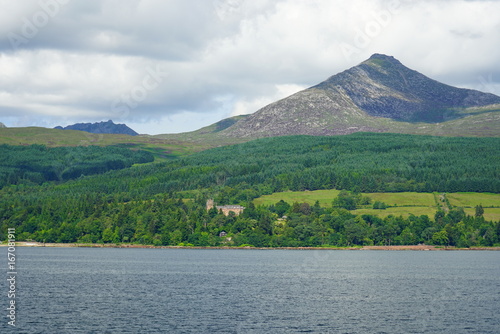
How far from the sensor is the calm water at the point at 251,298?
56.7 m

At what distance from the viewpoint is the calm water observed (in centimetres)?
5669

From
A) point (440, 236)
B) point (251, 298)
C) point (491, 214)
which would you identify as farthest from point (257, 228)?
point (251, 298)

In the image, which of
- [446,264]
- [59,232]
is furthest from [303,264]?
[59,232]

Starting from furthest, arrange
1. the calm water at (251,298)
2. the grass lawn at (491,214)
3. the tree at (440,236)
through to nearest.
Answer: the grass lawn at (491,214), the tree at (440,236), the calm water at (251,298)

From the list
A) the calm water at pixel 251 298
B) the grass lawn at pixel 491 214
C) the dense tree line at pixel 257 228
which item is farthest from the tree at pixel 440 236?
the calm water at pixel 251 298

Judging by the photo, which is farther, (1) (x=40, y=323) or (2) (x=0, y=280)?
(2) (x=0, y=280)

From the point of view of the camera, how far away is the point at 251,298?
245 ft

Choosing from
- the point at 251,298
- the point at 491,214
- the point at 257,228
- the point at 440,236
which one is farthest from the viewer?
the point at 491,214

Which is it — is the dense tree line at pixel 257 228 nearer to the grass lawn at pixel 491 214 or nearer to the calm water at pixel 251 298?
the grass lawn at pixel 491 214

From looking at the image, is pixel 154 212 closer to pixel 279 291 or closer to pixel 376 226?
pixel 376 226

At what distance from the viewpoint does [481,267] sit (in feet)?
408

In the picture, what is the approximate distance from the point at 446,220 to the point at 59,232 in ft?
402

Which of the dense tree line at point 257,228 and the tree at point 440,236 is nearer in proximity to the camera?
the tree at point 440,236

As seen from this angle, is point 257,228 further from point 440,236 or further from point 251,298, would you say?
point 251,298
